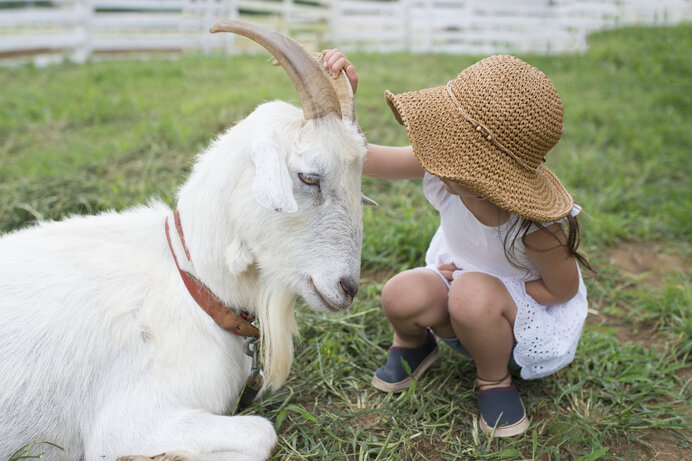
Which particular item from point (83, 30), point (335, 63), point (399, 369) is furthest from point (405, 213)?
point (83, 30)

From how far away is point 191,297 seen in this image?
2002mm

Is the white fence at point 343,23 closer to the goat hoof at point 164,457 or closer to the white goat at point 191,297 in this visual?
the white goat at point 191,297

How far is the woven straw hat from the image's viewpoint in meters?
1.89

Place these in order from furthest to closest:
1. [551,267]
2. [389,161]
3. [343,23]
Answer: [343,23]
[389,161]
[551,267]

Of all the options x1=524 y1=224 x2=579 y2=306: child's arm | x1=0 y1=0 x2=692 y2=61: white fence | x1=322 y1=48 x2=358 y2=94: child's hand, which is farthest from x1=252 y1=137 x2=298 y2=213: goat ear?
x1=0 y1=0 x2=692 y2=61: white fence

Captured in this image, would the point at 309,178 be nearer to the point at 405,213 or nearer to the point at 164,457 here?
the point at 164,457

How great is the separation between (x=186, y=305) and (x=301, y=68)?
2.74ft

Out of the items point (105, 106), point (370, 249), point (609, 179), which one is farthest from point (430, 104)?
point (105, 106)

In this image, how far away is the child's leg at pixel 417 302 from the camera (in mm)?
2279

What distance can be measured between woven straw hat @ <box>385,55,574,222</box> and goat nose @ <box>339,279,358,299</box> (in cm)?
44

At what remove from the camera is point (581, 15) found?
13023mm

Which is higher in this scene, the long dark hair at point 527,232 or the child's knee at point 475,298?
the long dark hair at point 527,232

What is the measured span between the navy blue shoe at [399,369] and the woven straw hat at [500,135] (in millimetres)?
828

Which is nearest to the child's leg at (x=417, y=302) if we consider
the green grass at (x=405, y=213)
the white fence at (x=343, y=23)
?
the green grass at (x=405, y=213)
